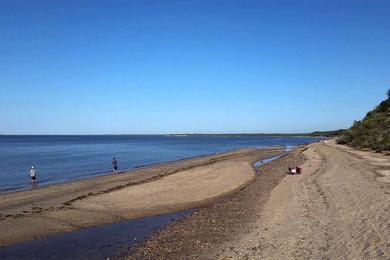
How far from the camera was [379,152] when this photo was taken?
40688 millimetres

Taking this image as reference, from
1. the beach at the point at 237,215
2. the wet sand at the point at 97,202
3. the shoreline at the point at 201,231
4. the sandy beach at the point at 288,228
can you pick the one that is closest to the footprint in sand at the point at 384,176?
the beach at the point at 237,215

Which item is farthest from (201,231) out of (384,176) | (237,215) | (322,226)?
(384,176)

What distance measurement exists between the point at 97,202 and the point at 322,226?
11518 mm

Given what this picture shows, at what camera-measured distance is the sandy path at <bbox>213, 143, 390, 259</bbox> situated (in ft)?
32.8

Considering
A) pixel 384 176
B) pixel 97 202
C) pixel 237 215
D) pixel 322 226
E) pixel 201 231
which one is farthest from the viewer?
pixel 384 176

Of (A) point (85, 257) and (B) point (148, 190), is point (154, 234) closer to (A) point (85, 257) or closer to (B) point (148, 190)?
(A) point (85, 257)

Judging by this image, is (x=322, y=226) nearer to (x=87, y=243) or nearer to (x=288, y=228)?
(x=288, y=228)

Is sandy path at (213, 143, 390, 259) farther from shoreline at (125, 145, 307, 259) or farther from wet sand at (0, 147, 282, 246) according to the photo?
wet sand at (0, 147, 282, 246)

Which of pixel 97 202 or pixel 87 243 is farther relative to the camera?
pixel 97 202

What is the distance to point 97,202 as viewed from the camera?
1984 cm

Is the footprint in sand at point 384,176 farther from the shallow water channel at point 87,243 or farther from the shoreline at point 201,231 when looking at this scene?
the shallow water channel at point 87,243

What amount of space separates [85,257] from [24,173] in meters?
31.4

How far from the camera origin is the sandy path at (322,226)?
32.8ft

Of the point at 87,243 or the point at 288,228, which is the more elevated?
the point at 288,228
